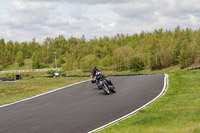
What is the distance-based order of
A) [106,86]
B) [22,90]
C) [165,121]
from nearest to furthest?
[165,121] < [106,86] < [22,90]

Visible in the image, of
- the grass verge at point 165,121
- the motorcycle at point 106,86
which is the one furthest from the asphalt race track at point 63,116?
the motorcycle at point 106,86

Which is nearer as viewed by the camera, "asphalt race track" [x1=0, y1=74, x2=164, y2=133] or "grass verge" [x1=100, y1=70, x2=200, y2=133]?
"grass verge" [x1=100, y1=70, x2=200, y2=133]

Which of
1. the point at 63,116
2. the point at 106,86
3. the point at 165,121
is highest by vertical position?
the point at 106,86

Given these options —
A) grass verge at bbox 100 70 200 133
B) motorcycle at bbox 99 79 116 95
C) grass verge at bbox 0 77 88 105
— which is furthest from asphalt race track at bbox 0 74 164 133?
grass verge at bbox 0 77 88 105

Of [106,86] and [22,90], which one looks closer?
[106,86]

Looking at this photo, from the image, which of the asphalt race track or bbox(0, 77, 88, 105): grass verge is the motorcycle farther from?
bbox(0, 77, 88, 105): grass verge

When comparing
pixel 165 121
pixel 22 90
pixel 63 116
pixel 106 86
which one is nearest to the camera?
pixel 165 121

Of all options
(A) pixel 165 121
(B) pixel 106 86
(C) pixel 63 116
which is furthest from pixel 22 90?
(A) pixel 165 121

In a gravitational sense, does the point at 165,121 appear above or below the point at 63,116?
above

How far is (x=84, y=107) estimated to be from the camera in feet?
44.0

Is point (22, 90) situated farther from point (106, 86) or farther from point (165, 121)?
point (165, 121)

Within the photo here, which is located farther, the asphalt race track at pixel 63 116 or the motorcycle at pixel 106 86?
the motorcycle at pixel 106 86

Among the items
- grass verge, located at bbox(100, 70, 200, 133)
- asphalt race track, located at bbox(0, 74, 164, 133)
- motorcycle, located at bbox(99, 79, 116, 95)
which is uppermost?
motorcycle, located at bbox(99, 79, 116, 95)

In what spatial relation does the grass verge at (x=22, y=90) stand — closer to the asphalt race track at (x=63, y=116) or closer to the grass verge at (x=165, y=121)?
the asphalt race track at (x=63, y=116)
